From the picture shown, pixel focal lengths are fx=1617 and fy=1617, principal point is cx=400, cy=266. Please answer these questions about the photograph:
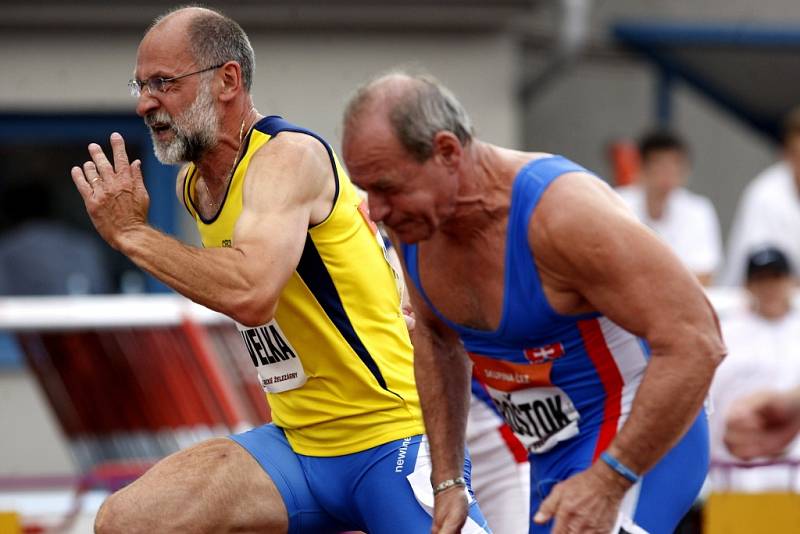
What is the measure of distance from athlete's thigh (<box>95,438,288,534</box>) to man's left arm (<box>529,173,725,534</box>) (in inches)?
50.9

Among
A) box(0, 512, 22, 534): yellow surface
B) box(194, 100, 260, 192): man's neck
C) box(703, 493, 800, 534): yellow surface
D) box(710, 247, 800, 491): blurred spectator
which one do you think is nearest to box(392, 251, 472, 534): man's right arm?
box(194, 100, 260, 192): man's neck

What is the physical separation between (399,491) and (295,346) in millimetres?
523

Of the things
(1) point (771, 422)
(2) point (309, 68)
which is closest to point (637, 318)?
(1) point (771, 422)

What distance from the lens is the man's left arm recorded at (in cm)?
368

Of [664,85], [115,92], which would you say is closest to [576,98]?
[664,85]

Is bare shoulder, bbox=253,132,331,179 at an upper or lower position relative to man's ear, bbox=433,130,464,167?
lower

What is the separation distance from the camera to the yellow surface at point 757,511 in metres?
6.71

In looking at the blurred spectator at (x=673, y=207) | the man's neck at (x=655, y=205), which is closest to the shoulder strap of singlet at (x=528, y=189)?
the blurred spectator at (x=673, y=207)

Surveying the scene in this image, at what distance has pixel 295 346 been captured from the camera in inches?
188

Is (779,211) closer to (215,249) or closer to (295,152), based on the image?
(295,152)

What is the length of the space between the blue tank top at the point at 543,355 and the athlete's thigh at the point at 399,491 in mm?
471

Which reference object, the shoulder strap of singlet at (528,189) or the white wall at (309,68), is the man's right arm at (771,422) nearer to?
the shoulder strap of singlet at (528,189)

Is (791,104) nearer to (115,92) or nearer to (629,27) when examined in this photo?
(629,27)

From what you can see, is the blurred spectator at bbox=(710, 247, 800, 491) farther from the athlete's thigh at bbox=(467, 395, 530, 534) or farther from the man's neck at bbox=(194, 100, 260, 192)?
the man's neck at bbox=(194, 100, 260, 192)
